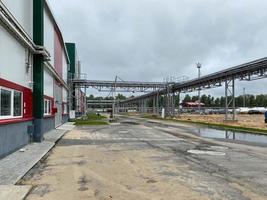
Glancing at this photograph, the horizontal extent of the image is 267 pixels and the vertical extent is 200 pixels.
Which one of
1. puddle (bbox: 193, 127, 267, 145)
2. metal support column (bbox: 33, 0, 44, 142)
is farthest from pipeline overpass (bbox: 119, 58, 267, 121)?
metal support column (bbox: 33, 0, 44, 142)

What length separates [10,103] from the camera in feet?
47.6

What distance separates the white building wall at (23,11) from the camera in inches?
567

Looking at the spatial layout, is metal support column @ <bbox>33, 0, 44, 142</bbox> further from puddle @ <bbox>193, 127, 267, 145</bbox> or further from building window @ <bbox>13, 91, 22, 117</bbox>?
puddle @ <bbox>193, 127, 267, 145</bbox>

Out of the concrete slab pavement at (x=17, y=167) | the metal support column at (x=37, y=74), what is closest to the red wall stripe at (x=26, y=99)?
the metal support column at (x=37, y=74)

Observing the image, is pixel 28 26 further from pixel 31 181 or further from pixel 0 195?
pixel 0 195

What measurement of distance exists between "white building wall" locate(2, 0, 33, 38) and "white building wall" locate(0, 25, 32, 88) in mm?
984

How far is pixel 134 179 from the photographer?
9336mm

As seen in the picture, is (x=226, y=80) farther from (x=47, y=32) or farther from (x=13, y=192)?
(x=13, y=192)

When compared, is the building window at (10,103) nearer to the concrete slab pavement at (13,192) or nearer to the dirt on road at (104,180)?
the dirt on road at (104,180)

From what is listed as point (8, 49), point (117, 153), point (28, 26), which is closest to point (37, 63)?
point (28, 26)

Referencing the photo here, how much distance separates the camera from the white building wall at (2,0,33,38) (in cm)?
1440

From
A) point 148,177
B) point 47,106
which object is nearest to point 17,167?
point 148,177

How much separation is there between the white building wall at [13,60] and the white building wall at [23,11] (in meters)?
0.98

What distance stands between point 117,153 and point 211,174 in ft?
17.9
